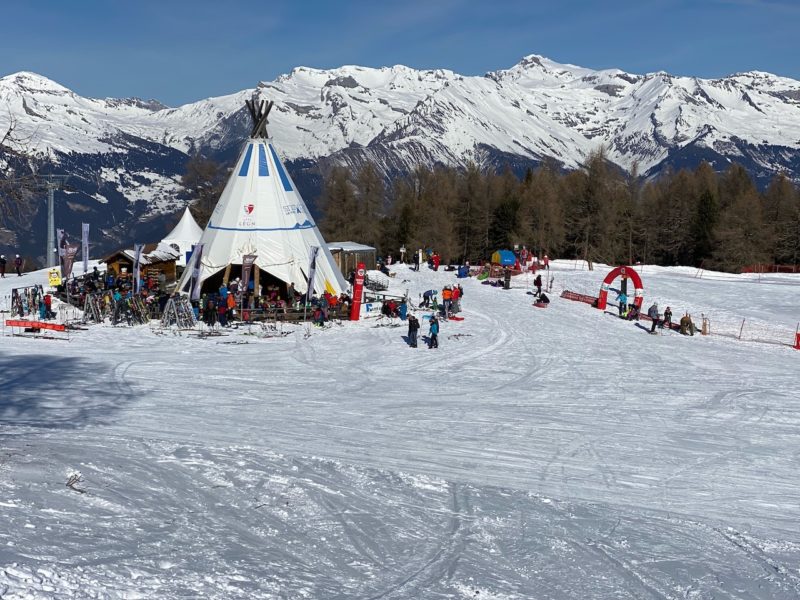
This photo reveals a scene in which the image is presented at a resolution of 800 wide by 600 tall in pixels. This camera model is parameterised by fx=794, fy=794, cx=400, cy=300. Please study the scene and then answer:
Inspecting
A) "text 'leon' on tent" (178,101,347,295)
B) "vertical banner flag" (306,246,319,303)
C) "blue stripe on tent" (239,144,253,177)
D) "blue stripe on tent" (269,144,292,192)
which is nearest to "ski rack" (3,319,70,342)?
"text 'leon' on tent" (178,101,347,295)

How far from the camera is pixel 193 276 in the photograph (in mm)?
26141

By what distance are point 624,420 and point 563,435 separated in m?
1.99

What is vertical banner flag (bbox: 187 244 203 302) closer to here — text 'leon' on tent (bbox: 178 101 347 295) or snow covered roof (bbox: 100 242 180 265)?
text 'leon' on tent (bbox: 178 101 347 295)

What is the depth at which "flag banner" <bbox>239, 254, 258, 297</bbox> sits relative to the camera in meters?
25.8

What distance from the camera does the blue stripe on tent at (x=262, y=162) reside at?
2939 cm

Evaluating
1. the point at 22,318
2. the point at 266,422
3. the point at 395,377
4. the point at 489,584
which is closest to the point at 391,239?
the point at 22,318

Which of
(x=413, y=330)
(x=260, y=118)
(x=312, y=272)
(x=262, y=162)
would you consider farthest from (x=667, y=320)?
(x=260, y=118)

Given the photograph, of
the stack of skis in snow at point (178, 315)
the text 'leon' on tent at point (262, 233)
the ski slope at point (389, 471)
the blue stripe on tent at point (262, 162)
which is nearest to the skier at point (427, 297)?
the text 'leon' on tent at point (262, 233)

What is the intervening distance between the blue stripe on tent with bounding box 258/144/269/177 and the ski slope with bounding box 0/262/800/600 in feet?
30.3

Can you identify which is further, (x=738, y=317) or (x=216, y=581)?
(x=738, y=317)

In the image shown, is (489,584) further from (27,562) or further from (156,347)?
(156,347)

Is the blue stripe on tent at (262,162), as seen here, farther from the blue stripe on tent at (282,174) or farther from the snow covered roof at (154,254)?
the snow covered roof at (154,254)

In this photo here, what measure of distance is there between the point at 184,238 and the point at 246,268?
53.3 ft

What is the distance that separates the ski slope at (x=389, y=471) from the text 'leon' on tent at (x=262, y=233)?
19.8ft
